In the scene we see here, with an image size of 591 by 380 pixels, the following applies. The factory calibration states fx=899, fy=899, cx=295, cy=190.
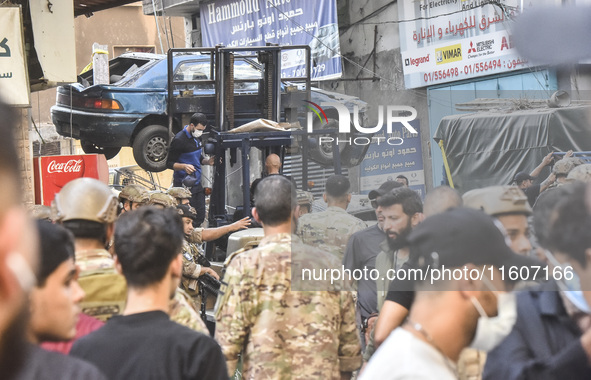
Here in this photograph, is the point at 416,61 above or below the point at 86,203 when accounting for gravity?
above

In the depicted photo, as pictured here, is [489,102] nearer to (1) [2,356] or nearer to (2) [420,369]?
(2) [420,369]

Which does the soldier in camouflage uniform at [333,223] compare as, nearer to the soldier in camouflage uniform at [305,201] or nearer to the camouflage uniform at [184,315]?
the soldier in camouflage uniform at [305,201]

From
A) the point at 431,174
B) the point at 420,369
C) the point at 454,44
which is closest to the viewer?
the point at 420,369

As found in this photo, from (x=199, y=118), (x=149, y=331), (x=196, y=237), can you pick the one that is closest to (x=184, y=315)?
(x=149, y=331)

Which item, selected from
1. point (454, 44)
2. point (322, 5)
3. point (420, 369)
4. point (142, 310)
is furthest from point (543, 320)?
point (322, 5)

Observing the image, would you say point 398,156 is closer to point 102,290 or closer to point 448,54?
point 102,290

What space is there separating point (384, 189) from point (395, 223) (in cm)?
20

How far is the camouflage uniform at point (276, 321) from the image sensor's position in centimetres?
405

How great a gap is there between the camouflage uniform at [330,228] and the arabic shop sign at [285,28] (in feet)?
44.1

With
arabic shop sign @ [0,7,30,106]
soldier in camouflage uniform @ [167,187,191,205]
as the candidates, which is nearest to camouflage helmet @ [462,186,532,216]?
soldier in camouflage uniform @ [167,187,191,205]

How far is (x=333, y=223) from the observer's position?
5066mm

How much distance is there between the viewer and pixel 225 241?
968cm

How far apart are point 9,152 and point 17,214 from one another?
2.8 inches

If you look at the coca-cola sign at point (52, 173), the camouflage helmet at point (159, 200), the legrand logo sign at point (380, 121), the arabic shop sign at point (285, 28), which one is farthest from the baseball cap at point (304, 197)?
the arabic shop sign at point (285, 28)
